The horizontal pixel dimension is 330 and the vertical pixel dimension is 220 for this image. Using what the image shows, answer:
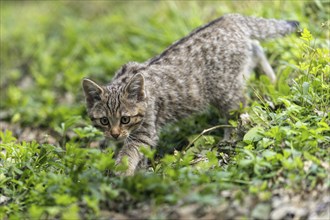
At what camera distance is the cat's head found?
20.3 ft

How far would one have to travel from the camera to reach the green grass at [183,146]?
4488mm

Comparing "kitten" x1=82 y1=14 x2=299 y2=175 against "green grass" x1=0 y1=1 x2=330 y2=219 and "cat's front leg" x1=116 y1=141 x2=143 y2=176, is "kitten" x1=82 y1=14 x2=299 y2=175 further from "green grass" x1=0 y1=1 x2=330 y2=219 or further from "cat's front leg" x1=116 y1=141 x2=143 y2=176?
"green grass" x1=0 y1=1 x2=330 y2=219

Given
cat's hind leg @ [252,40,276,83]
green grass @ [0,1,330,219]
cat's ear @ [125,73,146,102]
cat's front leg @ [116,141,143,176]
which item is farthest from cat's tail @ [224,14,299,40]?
cat's front leg @ [116,141,143,176]

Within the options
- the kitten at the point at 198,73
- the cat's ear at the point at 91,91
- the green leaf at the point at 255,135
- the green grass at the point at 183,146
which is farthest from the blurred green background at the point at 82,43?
the green leaf at the point at 255,135

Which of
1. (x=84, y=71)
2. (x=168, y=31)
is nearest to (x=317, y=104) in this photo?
(x=168, y=31)

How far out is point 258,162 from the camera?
4.69m

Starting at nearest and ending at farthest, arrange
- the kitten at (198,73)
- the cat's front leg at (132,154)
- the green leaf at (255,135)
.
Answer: the green leaf at (255,135) < the cat's front leg at (132,154) < the kitten at (198,73)

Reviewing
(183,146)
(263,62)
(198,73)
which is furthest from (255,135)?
(263,62)

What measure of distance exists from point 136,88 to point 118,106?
0.30m

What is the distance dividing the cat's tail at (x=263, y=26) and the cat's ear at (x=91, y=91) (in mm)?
2113

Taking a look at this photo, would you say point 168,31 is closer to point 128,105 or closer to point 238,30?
point 238,30

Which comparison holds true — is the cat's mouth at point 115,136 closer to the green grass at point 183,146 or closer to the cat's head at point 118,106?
the cat's head at point 118,106

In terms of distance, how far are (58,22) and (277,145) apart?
9.04 metres

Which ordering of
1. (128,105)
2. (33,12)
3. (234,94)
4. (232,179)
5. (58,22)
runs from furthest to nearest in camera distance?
(33,12)
(58,22)
(234,94)
(128,105)
(232,179)
